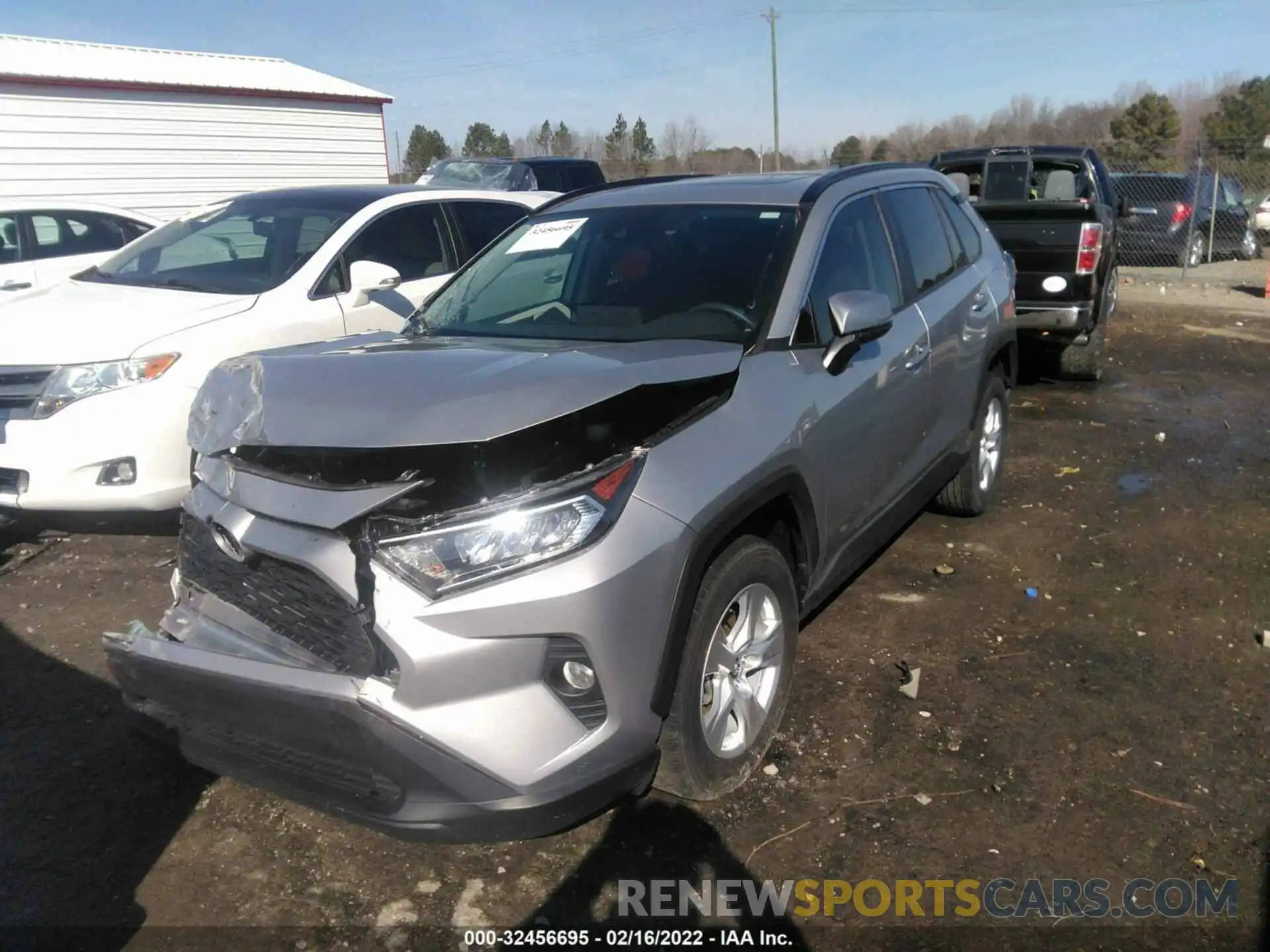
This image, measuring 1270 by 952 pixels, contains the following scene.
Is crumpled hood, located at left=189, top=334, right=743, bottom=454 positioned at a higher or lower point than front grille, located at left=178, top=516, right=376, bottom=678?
higher

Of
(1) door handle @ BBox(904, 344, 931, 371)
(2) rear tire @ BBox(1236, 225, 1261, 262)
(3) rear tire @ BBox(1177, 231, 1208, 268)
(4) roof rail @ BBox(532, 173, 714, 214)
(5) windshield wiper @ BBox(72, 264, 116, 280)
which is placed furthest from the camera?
(2) rear tire @ BBox(1236, 225, 1261, 262)

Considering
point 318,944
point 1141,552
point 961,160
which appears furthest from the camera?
point 961,160

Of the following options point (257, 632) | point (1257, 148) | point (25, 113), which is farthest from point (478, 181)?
point (1257, 148)

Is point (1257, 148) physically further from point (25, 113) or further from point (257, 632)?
point (257, 632)

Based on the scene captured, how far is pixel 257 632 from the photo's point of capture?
8.64ft

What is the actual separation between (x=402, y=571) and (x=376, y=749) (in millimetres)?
→ 426

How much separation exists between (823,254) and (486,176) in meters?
11.6

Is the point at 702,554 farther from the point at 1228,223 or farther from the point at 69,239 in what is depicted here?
the point at 1228,223

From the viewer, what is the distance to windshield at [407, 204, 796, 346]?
3.53 m

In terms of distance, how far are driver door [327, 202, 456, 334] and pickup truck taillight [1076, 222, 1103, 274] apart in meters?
4.73

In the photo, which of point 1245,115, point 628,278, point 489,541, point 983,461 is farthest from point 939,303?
point 1245,115

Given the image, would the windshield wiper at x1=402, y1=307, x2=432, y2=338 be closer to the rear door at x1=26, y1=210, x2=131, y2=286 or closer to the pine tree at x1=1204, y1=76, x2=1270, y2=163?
the rear door at x1=26, y1=210, x2=131, y2=286

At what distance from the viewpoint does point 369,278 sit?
18.0 ft

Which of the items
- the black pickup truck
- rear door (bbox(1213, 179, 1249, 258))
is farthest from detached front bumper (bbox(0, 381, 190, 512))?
rear door (bbox(1213, 179, 1249, 258))
